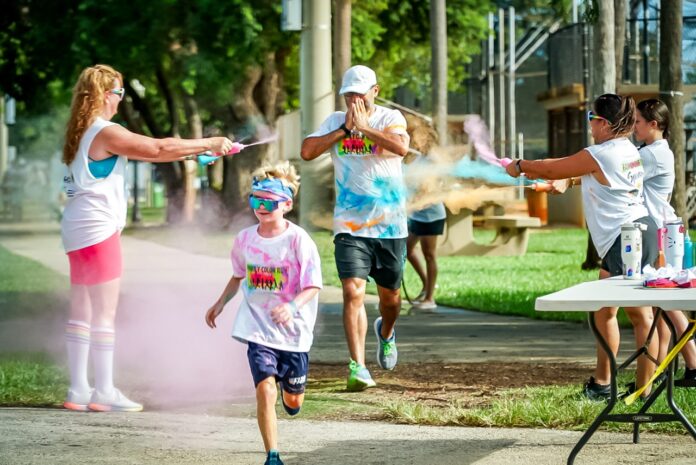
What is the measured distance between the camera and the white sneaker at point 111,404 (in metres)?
7.75

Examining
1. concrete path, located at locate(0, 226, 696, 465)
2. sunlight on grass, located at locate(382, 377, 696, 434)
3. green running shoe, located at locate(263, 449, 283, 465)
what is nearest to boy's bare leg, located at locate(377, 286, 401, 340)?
concrete path, located at locate(0, 226, 696, 465)

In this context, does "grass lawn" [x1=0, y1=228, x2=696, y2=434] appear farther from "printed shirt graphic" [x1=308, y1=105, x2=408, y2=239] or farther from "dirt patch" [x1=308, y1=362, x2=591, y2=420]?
"printed shirt graphic" [x1=308, y1=105, x2=408, y2=239]

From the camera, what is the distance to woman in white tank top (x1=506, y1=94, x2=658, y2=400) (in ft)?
23.9

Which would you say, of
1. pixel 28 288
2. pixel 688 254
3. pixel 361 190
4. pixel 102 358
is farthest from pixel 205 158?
pixel 28 288

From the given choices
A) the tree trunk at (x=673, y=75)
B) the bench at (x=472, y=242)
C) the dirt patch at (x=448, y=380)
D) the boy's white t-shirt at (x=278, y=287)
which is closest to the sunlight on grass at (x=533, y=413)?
the dirt patch at (x=448, y=380)

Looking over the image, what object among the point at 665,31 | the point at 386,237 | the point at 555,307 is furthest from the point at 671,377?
the point at 665,31

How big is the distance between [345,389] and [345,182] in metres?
1.29

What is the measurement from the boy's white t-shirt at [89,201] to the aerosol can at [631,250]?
2.82 meters

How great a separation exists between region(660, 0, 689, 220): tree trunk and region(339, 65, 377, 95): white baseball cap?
5257 millimetres

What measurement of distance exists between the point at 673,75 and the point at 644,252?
214 inches

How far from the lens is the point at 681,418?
6.00m

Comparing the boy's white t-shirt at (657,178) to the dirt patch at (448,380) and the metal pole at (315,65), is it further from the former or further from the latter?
the metal pole at (315,65)

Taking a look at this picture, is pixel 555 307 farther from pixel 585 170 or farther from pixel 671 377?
pixel 585 170

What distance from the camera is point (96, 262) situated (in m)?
7.84
